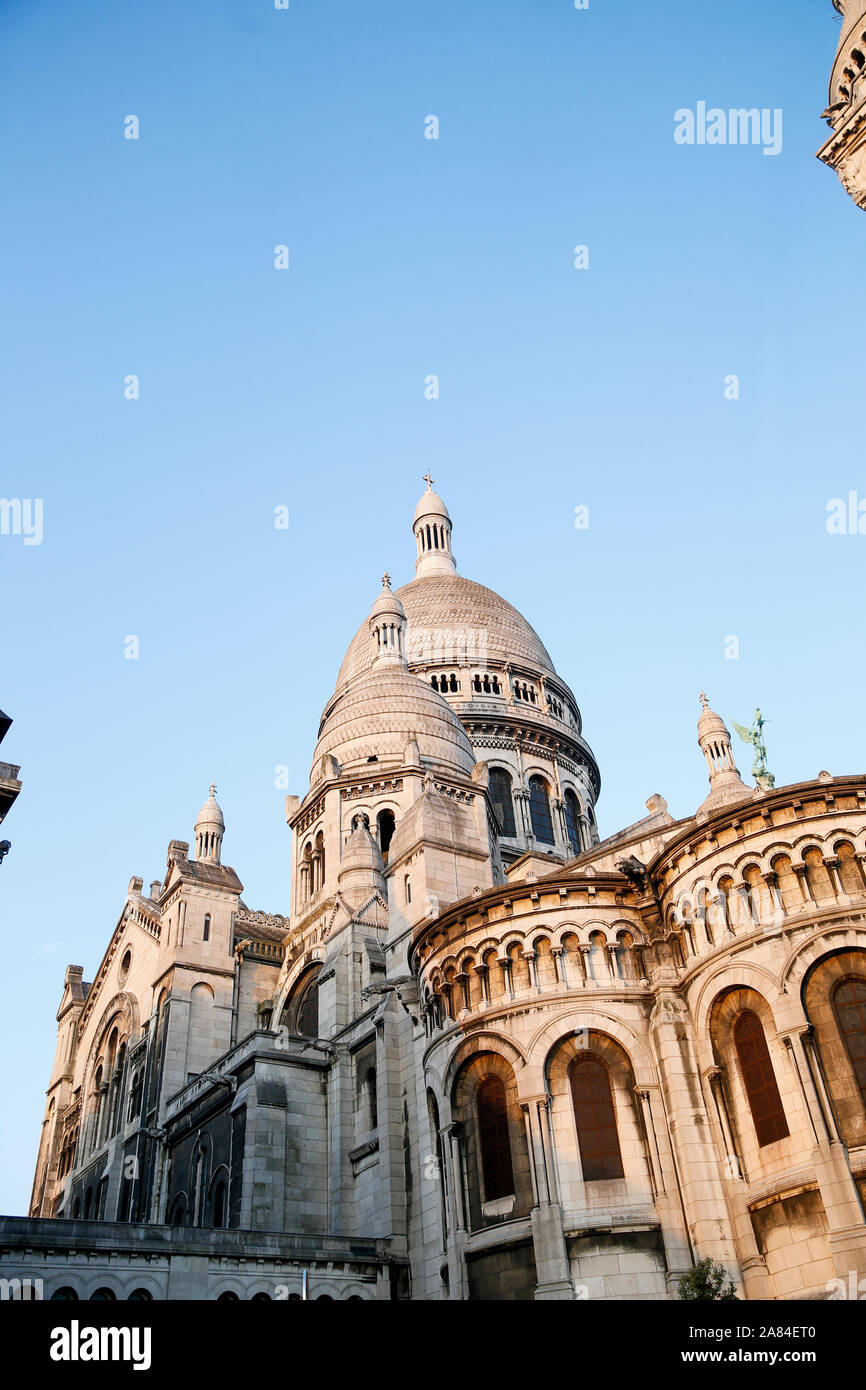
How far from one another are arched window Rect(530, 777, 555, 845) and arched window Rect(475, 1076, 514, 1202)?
106 feet

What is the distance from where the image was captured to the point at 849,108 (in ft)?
98.6

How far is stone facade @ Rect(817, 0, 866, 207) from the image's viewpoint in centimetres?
2955

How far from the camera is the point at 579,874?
29891mm

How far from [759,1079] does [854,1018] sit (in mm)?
2530

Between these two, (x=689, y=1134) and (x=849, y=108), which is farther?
(x=849, y=108)

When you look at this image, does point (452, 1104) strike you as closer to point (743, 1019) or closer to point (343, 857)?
point (743, 1019)

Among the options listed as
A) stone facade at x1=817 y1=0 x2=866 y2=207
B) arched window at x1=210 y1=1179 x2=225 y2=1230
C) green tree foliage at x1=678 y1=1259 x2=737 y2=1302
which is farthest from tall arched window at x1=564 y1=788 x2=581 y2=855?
stone facade at x1=817 y1=0 x2=866 y2=207

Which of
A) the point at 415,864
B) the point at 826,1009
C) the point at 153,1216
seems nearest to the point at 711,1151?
the point at 826,1009

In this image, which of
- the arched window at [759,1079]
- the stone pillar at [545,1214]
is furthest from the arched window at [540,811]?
the arched window at [759,1079]

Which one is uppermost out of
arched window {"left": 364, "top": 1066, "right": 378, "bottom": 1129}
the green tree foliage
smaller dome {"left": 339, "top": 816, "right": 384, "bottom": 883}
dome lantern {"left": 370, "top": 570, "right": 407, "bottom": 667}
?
dome lantern {"left": 370, "top": 570, "right": 407, "bottom": 667}

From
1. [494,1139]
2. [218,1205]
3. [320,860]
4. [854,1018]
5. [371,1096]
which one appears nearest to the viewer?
[854,1018]

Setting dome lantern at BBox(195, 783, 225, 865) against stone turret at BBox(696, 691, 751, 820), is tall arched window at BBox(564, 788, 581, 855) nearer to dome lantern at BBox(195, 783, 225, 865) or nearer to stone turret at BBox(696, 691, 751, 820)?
stone turret at BBox(696, 691, 751, 820)

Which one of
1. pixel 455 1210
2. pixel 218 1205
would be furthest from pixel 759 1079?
pixel 218 1205

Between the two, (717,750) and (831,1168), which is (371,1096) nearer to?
(831,1168)
